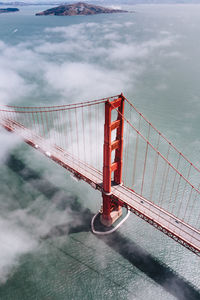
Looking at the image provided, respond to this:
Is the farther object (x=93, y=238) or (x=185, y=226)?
(x=93, y=238)

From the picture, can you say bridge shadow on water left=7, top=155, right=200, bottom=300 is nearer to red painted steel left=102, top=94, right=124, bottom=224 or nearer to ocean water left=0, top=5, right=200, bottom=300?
ocean water left=0, top=5, right=200, bottom=300

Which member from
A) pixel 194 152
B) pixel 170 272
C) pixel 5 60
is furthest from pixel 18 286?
pixel 5 60

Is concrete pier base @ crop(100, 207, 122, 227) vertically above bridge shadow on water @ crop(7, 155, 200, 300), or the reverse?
concrete pier base @ crop(100, 207, 122, 227)

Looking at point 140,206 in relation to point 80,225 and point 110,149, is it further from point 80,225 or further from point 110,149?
point 80,225

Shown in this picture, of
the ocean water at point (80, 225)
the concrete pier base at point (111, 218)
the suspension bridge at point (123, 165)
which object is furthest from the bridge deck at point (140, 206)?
the concrete pier base at point (111, 218)

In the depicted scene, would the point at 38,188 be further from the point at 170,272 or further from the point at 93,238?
the point at 170,272

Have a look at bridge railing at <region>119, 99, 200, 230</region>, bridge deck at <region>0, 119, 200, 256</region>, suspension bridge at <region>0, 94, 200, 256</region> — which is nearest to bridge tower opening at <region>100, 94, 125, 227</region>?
suspension bridge at <region>0, 94, 200, 256</region>

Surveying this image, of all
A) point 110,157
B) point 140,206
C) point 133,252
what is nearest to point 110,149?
point 110,157

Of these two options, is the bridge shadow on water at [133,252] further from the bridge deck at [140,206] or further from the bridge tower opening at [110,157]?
the bridge deck at [140,206]
